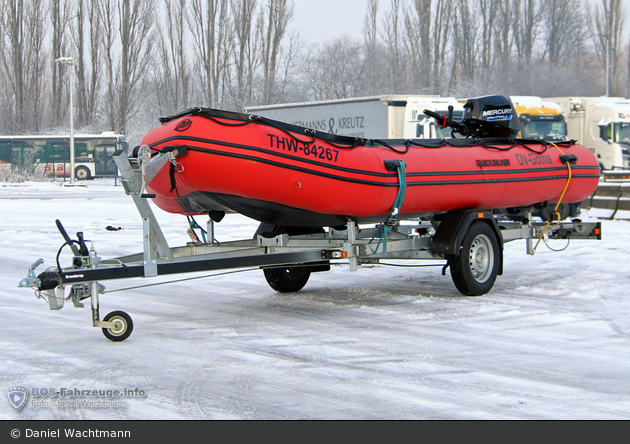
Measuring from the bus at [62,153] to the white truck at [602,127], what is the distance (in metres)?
24.5

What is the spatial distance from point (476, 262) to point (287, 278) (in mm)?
2107

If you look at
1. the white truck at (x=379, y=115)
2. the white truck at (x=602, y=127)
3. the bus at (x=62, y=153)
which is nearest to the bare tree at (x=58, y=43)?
the bus at (x=62, y=153)

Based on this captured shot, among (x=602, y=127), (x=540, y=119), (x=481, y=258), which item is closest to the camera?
(x=481, y=258)

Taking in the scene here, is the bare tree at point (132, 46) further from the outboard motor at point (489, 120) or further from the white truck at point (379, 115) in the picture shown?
the outboard motor at point (489, 120)

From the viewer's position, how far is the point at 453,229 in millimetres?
7430

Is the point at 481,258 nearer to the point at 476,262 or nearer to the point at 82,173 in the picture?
the point at 476,262

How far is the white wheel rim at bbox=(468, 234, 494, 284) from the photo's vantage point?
25.2 ft

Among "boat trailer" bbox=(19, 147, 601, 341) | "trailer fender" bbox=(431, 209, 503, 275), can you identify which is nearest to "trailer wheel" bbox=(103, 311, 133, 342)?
"boat trailer" bbox=(19, 147, 601, 341)

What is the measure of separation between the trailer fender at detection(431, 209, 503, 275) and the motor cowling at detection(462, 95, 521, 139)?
1.61m

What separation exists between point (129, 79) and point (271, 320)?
1636 inches

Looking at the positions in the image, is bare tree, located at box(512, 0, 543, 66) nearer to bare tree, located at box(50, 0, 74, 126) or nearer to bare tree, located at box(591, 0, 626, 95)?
bare tree, located at box(591, 0, 626, 95)

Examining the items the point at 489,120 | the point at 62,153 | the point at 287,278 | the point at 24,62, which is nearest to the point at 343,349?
the point at 287,278

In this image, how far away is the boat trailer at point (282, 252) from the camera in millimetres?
5582

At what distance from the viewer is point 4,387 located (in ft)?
14.4
